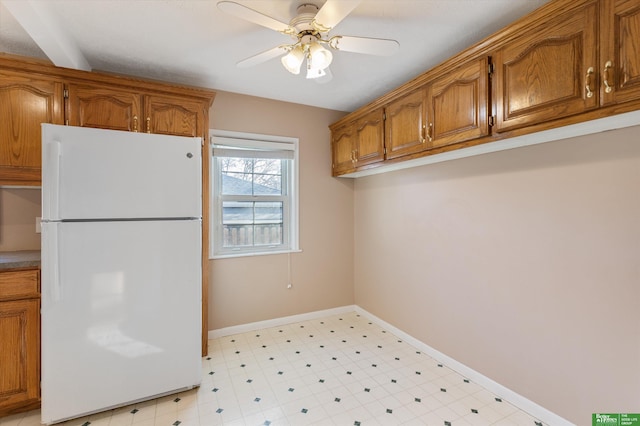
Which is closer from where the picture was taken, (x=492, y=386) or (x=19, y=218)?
(x=492, y=386)

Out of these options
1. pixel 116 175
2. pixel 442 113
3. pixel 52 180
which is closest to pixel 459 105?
pixel 442 113

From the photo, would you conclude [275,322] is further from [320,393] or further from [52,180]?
[52,180]

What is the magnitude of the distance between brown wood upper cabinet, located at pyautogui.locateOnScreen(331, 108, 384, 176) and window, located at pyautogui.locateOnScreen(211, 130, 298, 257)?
1.65 feet

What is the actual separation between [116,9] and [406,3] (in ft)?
5.59

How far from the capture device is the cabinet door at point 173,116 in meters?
2.35

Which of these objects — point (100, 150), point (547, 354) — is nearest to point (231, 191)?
point (100, 150)

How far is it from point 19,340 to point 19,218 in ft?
3.20

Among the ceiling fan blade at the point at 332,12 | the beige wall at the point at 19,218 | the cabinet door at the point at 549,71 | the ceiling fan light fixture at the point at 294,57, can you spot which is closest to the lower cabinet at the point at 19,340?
the beige wall at the point at 19,218

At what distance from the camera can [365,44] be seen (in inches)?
63.2

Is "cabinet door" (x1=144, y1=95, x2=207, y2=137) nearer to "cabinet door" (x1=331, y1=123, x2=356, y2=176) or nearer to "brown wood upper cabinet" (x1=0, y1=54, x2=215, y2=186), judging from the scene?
"brown wood upper cabinet" (x1=0, y1=54, x2=215, y2=186)

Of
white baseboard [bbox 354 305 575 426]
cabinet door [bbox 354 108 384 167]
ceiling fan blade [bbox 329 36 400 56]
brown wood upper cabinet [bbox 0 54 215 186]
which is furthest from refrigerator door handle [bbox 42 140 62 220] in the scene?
white baseboard [bbox 354 305 575 426]

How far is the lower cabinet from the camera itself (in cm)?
178

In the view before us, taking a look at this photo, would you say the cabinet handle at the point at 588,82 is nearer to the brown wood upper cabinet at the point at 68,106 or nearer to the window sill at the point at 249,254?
the brown wood upper cabinet at the point at 68,106

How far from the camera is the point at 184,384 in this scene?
2016mm
